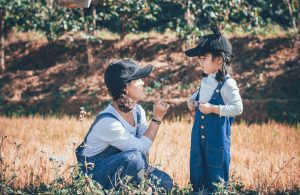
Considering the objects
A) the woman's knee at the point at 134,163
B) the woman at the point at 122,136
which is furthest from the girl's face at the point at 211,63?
the woman's knee at the point at 134,163

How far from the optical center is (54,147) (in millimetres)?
6098

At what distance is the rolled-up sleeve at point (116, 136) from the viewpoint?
3.89 metres

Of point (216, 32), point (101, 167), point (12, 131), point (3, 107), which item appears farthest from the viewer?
point (3, 107)

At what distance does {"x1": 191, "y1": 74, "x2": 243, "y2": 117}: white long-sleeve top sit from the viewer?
3.97m

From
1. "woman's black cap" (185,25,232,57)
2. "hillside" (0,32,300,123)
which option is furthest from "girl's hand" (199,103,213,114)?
"hillside" (0,32,300,123)

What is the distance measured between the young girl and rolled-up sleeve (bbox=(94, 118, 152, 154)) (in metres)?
0.53

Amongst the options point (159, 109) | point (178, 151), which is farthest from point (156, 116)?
point (178, 151)

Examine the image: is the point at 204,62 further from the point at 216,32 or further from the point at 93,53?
the point at 93,53

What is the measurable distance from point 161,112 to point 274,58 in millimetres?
7951

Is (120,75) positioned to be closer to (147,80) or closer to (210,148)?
(210,148)

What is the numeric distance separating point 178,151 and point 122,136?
206 centimetres

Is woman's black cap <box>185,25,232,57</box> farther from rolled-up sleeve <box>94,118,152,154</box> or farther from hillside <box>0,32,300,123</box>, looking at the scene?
hillside <box>0,32,300,123</box>

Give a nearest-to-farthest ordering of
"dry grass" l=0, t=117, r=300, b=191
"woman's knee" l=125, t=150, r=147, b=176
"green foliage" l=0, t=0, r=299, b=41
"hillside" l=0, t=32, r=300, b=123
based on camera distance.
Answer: "woman's knee" l=125, t=150, r=147, b=176 < "dry grass" l=0, t=117, r=300, b=191 < "hillside" l=0, t=32, r=300, b=123 < "green foliage" l=0, t=0, r=299, b=41

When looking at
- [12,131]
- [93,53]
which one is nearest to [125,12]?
[93,53]
